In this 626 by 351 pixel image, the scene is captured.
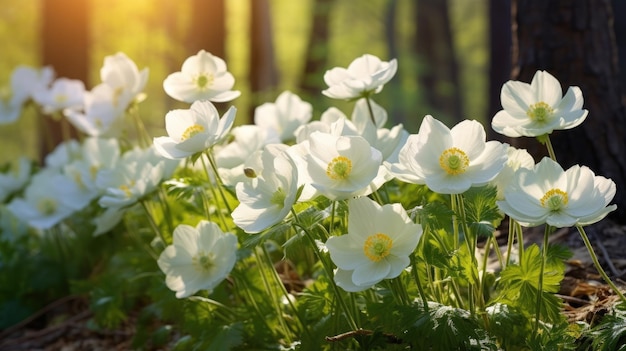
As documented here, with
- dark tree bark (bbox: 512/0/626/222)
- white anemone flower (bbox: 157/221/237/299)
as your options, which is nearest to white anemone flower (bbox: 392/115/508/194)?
white anemone flower (bbox: 157/221/237/299)

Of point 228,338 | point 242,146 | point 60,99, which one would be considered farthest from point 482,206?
point 60,99

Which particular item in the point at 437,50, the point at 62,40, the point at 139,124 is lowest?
the point at 437,50

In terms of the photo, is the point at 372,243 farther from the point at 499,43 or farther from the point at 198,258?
the point at 499,43

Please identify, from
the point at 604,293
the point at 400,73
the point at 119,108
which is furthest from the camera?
the point at 400,73

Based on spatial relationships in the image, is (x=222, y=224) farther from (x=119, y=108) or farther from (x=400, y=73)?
(x=400, y=73)

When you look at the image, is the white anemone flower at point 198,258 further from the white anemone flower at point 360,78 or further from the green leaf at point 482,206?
the green leaf at point 482,206

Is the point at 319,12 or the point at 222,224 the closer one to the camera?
the point at 222,224

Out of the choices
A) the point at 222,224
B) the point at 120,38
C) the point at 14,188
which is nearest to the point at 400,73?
the point at 120,38
